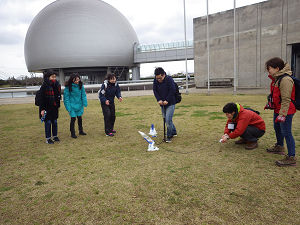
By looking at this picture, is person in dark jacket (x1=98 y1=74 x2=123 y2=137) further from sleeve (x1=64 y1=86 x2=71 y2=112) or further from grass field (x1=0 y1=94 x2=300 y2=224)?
grass field (x1=0 y1=94 x2=300 y2=224)

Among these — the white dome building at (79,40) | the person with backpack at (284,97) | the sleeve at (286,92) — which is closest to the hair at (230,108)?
the person with backpack at (284,97)

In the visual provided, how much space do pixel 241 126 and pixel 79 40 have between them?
4723cm

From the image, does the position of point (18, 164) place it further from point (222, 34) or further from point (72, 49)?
point (72, 49)

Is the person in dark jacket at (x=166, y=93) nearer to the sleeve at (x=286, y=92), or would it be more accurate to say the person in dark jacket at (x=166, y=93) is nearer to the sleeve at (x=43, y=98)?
the sleeve at (x=286, y=92)

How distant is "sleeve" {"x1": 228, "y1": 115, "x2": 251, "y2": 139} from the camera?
4105mm

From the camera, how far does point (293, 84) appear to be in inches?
134

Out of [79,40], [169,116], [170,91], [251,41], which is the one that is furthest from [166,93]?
[79,40]

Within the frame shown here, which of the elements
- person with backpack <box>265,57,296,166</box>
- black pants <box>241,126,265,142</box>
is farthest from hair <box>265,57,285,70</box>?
black pants <box>241,126,265,142</box>

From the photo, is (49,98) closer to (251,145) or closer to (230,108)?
(230,108)

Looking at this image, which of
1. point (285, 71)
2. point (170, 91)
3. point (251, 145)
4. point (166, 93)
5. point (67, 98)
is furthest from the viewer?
point (67, 98)

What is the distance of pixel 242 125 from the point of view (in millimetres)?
4129

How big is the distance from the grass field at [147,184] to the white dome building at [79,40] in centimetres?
4364

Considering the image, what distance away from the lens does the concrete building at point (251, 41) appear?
20.0 metres

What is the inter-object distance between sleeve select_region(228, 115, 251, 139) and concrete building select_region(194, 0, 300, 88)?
58.7 feet
